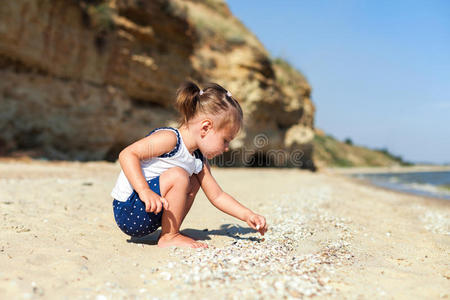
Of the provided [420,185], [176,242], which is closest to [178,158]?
[176,242]

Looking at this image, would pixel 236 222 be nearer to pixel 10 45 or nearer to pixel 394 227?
pixel 394 227

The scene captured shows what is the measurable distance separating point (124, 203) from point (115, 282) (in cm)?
81

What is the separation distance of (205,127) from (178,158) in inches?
11.8

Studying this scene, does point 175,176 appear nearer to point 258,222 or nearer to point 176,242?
point 176,242

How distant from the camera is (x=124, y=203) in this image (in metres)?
2.41

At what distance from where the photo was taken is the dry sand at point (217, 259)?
1621 mm

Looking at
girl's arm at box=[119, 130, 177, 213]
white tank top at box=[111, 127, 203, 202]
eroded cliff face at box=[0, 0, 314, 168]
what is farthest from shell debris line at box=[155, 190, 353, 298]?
eroded cliff face at box=[0, 0, 314, 168]

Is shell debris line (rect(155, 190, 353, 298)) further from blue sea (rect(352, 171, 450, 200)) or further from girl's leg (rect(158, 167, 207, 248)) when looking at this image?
blue sea (rect(352, 171, 450, 200))

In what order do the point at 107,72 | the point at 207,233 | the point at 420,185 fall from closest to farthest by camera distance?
1. the point at 207,233
2. the point at 107,72
3. the point at 420,185

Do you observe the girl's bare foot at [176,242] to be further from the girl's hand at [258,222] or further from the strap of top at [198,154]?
the strap of top at [198,154]

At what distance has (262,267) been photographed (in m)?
1.93

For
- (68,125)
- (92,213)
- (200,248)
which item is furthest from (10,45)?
(200,248)

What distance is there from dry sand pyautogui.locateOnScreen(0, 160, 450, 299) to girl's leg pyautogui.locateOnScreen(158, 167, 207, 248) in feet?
0.41

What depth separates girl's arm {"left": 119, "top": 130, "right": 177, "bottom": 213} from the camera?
215cm
